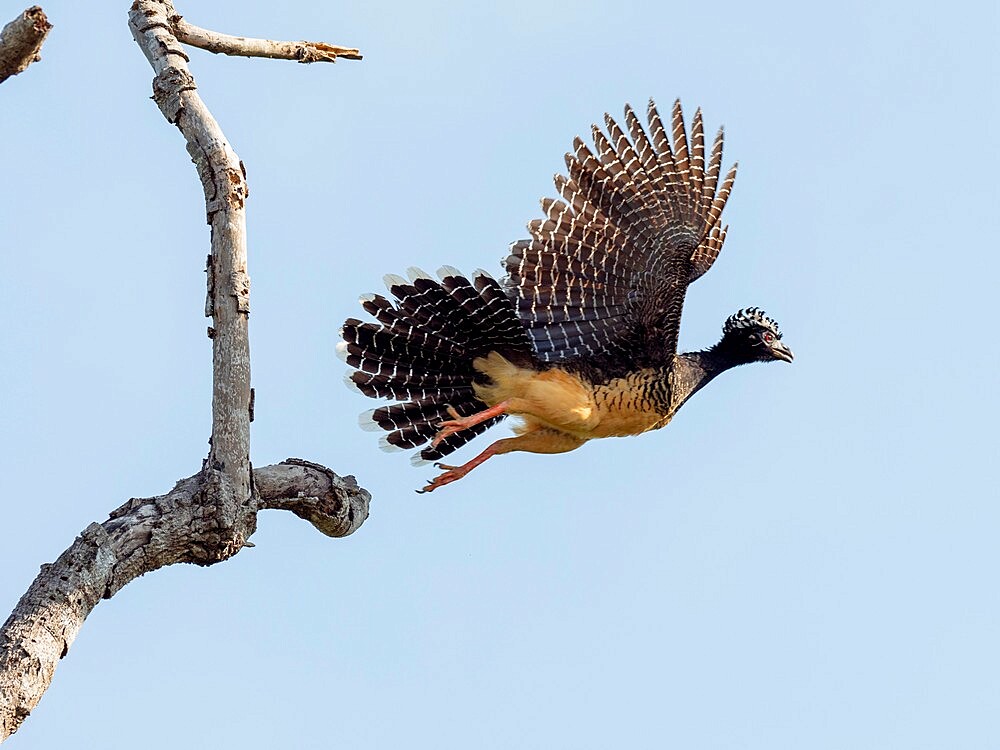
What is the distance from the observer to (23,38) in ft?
17.2

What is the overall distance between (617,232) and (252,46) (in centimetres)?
290

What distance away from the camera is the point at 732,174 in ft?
28.9

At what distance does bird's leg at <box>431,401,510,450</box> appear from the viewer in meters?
7.92

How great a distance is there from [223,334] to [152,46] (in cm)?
136

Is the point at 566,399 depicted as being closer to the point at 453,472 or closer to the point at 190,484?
the point at 453,472

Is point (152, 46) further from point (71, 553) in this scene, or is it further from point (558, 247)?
point (558, 247)

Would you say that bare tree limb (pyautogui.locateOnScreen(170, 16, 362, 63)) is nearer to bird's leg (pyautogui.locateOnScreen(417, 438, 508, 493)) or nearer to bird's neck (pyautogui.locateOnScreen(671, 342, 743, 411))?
bird's leg (pyautogui.locateOnScreen(417, 438, 508, 493))

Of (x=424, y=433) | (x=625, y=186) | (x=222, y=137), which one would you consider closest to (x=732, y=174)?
(x=625, y=186)

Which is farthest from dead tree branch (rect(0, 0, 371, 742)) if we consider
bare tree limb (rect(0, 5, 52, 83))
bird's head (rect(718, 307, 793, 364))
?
bird's head (rect(718, 307, 793, 364))

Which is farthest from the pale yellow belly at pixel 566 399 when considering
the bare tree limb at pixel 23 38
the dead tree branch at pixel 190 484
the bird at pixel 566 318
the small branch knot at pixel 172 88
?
the bare tree limb at pixel 23 38

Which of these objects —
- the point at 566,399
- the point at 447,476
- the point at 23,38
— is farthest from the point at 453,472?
the point at 23,38

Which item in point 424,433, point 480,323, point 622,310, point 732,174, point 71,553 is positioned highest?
point 732,174

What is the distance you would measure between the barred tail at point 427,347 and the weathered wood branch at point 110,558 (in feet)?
6.30

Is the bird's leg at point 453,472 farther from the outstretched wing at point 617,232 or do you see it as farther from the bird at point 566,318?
the outstretched wing at point 617,232
